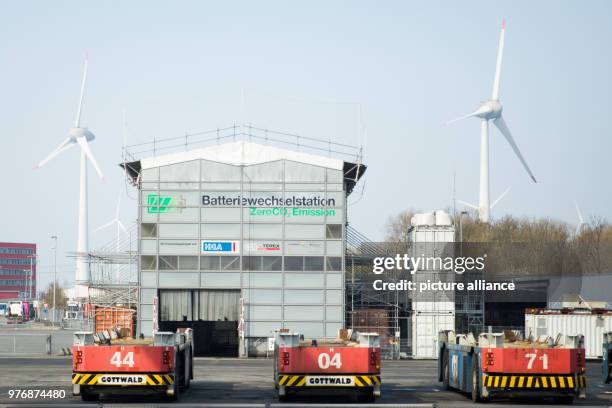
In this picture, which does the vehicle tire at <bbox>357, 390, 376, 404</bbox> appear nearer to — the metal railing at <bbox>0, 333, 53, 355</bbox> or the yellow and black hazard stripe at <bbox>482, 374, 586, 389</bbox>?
the yellow and black hazard stripe at <bbox>482, 374, 586, 389</bbox>

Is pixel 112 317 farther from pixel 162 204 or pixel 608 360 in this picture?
pixel 608 360

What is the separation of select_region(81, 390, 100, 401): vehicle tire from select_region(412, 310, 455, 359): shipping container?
112 feet

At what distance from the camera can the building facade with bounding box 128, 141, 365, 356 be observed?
183ft

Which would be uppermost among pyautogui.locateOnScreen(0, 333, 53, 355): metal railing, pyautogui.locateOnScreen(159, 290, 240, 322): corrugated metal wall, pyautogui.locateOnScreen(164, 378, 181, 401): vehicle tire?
pyautogui.locateOnScreen(159, 290, 240, 322): corrugated metal wall

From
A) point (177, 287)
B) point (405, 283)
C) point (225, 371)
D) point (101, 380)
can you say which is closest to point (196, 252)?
point (177, 287)

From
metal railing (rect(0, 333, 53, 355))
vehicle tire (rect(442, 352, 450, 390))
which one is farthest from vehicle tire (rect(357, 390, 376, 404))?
metal railing (rect(0, 333, 53, 355))

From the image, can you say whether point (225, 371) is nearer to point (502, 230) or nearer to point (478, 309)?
point (478, 309)

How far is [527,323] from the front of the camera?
5681 centimetres

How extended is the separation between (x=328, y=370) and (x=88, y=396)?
221 inches

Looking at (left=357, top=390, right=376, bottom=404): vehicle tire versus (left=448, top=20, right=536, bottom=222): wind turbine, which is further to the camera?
(left=448, top=20, right=536, bottom=222): wind turbine

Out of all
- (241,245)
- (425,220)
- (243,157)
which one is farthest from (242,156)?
(425,220)

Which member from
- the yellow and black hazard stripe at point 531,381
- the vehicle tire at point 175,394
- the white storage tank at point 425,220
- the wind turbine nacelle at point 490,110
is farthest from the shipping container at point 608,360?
the wind turbine nacelle at point 490,110

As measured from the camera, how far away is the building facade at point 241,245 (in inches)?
2192

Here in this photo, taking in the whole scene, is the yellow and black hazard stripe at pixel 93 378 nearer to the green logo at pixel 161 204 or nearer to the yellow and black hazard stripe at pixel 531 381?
the yellow and black hazard stripe at pixel 531 381
